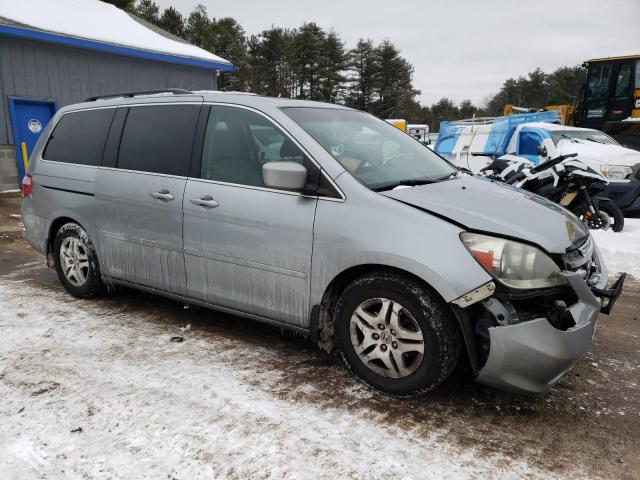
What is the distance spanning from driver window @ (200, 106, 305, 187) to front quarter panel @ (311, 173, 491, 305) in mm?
512

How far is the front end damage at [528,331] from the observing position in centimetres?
247

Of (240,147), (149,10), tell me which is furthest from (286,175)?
(149,10)

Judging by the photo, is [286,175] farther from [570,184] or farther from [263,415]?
[570,184]

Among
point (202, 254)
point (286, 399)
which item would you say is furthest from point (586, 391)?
point (202, 254)

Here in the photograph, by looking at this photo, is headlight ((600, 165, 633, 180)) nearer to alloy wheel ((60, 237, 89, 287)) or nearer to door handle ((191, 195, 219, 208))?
door handle ((191, 195, 219, 208))

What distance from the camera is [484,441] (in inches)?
98.4

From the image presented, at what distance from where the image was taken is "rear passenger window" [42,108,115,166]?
424 centimetres

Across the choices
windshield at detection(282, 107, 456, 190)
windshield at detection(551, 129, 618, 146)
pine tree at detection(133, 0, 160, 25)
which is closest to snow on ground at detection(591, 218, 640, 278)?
windshield at detection(282, 107, 456, 190)

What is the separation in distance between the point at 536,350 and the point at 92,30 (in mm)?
14777

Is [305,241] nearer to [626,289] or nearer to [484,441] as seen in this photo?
[484,441]

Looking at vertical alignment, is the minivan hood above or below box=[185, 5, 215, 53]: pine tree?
below

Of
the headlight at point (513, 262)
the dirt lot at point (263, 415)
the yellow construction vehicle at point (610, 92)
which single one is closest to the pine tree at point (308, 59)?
the yellow construction vehicle at point (610, 92)

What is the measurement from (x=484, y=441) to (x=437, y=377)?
0.37m

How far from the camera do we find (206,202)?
11.2ft
